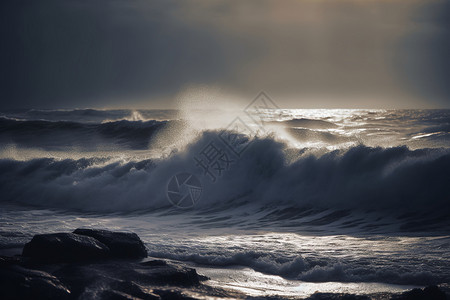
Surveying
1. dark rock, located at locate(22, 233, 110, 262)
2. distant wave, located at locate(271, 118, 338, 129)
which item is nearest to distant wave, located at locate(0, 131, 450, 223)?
dark rock, located at locate(22, 233, 110, 262)

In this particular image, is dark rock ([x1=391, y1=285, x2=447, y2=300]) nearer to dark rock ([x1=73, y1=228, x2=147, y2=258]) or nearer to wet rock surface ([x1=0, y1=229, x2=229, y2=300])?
wet rock surface ([x1=0, y1=229, x2=229, y2=300])

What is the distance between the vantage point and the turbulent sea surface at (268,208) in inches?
195

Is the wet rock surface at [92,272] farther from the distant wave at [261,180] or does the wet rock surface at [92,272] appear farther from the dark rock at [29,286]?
the distant wave at [261,180]

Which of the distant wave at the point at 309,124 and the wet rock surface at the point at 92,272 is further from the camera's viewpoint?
the distant wave at the point at 309,124

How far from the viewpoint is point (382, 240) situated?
6344mm

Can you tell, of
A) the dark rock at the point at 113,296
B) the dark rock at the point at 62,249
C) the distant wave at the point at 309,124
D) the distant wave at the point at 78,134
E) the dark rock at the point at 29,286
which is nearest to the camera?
the dark rock at the point at 29,286

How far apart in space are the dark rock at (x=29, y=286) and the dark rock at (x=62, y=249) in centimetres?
85

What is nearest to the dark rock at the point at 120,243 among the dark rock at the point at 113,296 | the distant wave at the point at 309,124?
the dark rock at the point at 113,296

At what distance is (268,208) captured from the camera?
373 inches

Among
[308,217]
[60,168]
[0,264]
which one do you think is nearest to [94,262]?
[0,264]

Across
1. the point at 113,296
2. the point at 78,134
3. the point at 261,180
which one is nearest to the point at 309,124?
the point at 78,134

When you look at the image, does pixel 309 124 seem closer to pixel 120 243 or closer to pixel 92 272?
pixel 120 243

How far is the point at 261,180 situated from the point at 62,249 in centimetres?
675

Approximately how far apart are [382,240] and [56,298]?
468 cm
